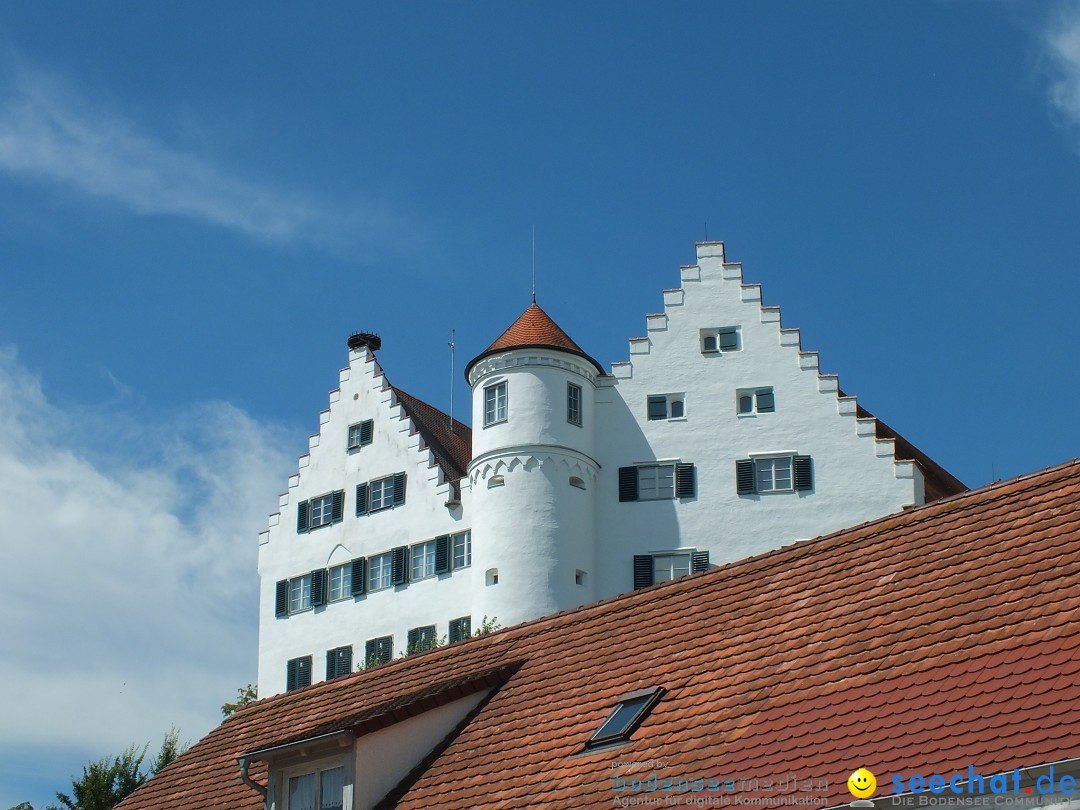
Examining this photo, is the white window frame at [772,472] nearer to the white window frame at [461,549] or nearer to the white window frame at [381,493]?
the white window frame at [461,549]

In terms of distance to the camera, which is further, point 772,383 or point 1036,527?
point 772,383

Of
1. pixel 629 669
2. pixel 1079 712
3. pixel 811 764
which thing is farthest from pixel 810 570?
pixel 1079 712

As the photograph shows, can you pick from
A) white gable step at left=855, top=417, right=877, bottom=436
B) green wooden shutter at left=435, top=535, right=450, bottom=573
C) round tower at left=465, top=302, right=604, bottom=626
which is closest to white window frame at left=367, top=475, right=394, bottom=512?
green wooden shutter at left=435, top=535, right=450, bottom=573

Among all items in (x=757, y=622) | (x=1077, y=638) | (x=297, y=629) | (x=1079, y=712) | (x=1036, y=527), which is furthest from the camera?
(x=297, y=629)

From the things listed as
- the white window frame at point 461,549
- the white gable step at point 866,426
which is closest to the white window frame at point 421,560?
the white window frame at point 461,549

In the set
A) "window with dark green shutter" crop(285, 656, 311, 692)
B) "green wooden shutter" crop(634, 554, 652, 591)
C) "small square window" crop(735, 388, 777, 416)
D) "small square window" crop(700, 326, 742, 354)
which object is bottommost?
"window with dark green shutter" crop(285, 656, 311, 692)

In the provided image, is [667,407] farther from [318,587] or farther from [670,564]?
[318,587]

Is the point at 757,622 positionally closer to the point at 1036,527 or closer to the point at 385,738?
the point at 1036,527

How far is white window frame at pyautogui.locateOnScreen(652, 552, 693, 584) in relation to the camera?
192 feet

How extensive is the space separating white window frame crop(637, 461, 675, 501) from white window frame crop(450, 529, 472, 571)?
633 centimetres

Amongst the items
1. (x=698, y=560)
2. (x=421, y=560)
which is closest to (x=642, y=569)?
(x=698, y=560)

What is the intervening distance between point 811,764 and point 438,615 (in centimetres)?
4537

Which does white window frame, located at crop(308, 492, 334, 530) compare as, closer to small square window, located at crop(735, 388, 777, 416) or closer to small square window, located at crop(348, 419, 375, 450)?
small square window, located at crop(348, 419, 375, 450)

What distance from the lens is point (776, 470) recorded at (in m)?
59.6
